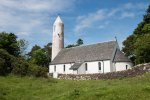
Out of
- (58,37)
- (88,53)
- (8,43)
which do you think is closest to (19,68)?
(8,43)

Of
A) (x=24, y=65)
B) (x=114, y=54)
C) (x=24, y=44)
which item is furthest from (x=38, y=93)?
(x=24, y=44)

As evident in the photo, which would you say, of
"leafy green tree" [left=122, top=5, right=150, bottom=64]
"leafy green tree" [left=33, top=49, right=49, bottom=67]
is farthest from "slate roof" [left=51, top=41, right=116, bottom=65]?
"leafy green tree" [left=33, top=49, right=49, bottom=67]

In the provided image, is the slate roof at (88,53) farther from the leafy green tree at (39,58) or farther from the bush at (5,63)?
the bush at (5,63)

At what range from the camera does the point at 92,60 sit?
177 feet

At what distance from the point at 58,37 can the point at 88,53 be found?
54.5ft

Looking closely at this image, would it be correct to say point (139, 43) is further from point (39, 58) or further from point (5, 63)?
point (39, 58)

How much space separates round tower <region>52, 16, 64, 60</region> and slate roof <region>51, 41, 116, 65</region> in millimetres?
4472

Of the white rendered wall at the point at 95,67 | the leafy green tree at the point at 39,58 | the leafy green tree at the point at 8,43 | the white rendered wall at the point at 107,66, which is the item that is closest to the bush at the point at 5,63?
the leafy green tree at the point at 8,43

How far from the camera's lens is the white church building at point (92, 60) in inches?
2004

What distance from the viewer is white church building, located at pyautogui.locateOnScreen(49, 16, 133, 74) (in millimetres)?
50906

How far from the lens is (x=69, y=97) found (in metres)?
13.3

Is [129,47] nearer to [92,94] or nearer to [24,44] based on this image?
[24,44]

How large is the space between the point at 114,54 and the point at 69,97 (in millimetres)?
39104

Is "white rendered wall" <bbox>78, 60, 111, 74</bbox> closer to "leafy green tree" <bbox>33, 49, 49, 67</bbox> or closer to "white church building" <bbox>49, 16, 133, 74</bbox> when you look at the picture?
"white church building" <bbox>49, 16, 133, 74</bbox>
